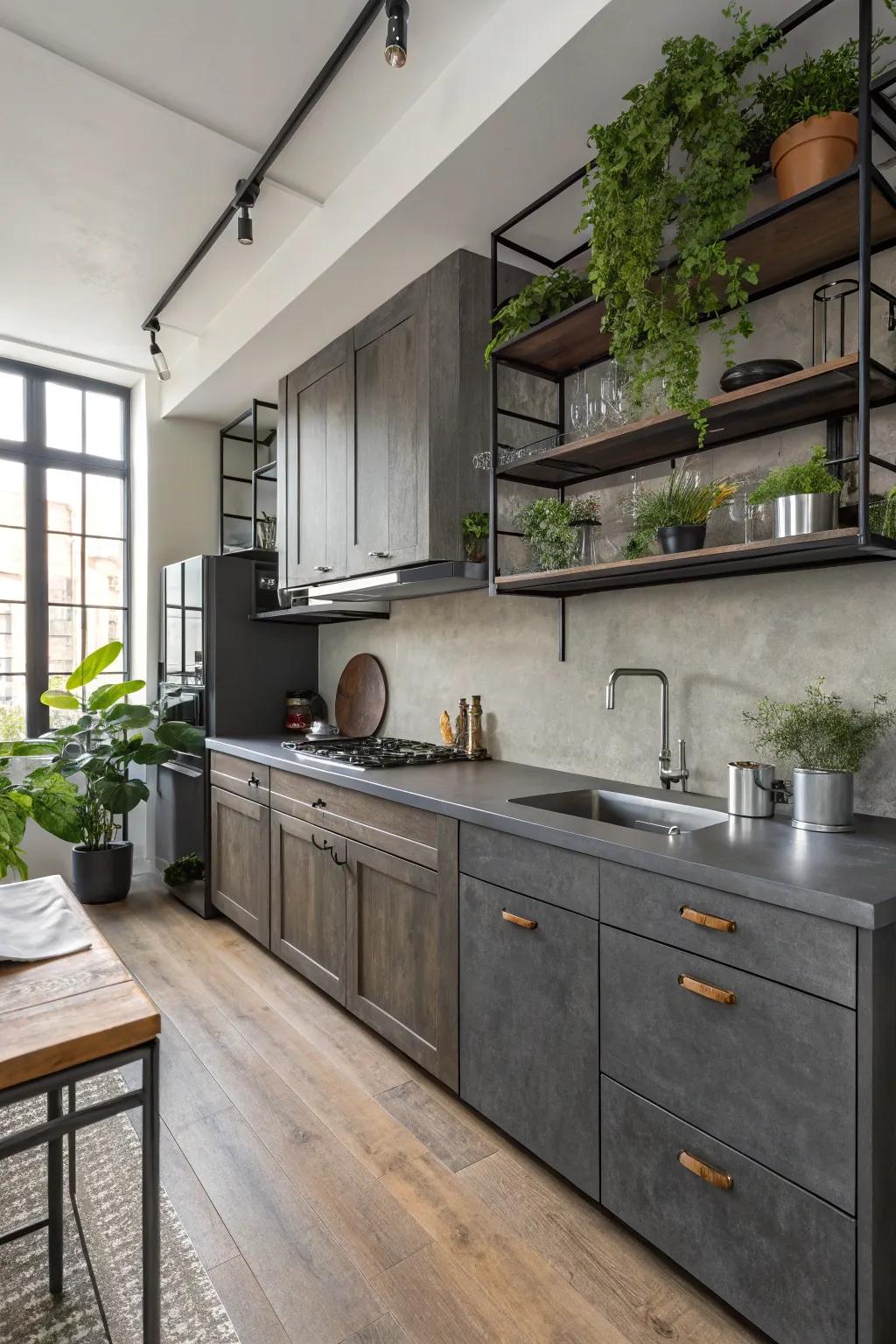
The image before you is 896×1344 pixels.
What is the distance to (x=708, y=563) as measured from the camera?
1.76 metres

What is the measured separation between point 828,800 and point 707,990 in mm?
556

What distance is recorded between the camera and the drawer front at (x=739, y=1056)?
48.0 inches

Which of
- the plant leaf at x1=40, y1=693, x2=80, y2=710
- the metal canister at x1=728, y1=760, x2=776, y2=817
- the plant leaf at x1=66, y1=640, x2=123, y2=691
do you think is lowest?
the metal canister at x1=728, y1=760, x2=776, y2=817

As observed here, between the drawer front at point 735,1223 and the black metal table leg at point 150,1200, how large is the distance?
0.93m

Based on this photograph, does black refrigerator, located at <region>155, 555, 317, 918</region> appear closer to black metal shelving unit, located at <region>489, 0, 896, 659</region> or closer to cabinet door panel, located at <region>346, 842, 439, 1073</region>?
cabinet door panel, located at <region>346, 842, 439, 1073</region>

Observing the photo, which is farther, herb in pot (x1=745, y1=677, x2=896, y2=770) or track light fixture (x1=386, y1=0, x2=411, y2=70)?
herb in pot (x1=745, y1=677, x2=896, y2=770)

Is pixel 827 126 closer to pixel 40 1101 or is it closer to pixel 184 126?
pixel 184 126

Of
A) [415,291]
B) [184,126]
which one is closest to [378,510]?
[415,291]

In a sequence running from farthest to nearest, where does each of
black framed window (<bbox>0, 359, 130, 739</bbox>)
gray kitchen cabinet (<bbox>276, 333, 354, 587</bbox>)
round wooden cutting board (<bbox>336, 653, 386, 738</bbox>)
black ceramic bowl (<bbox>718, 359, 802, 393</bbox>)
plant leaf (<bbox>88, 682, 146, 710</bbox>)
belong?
black framed window (<bbox>0, 359, 130, 739</bbox>) → plant leaf (<bbox>88, 682, 146, 710</bbox>) → round wooden cutting board (<bbox>336, 653, 386, 738</bbox>) → gray kitchen cabinet (<bbox>276, 333, 354, 587</bbox>) → black ceramic bowl (<bbox>718, 359, 802, 393</bbox>)

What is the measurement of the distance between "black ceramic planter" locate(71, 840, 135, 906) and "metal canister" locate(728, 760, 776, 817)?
3.35 metres

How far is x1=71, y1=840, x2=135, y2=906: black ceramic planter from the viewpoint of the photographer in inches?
155

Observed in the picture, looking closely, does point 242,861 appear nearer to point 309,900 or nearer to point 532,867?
point 309,900

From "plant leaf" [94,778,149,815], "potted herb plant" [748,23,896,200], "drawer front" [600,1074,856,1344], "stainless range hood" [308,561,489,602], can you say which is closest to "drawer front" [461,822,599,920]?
"drawer front" [600,1074,856,1344]

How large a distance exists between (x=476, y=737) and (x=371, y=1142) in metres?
1.41
